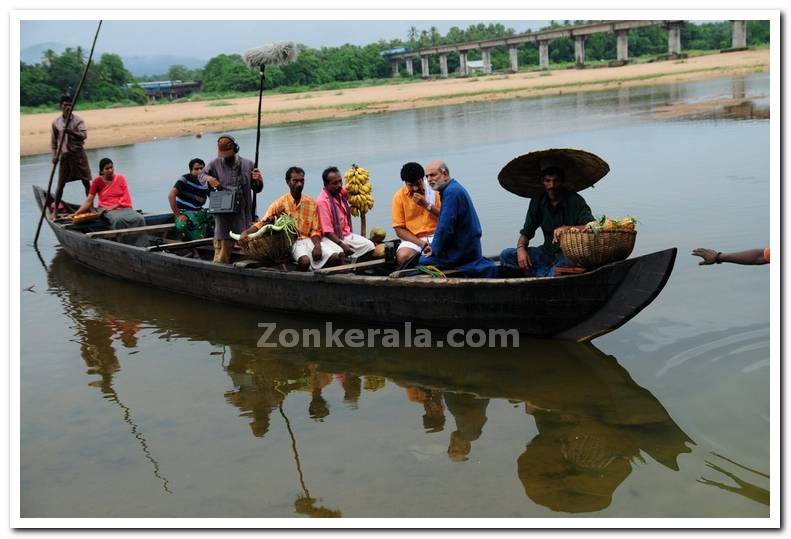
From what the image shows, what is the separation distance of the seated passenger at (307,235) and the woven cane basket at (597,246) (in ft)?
7.01

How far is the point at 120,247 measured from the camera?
8656 mm

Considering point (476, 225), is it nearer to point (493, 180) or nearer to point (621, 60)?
point (493, 180)

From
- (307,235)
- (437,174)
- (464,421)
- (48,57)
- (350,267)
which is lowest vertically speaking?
(464,421)

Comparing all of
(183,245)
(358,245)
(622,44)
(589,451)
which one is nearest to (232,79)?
(622,44)

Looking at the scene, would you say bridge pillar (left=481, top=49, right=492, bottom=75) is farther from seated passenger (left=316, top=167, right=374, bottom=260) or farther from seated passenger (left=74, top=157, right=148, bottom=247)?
seated passenger (left=316, top=167, right=374, bottom=260)

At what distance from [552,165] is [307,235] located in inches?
84.9

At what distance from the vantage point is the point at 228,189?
7438 mm

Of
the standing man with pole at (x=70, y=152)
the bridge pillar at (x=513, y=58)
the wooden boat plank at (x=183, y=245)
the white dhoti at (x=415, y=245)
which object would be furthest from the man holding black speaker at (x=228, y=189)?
the bridge pillar at (x=513, y=58)

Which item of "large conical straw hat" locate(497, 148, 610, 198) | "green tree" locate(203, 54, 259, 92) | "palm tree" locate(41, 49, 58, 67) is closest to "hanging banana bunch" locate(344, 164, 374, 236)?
"large conical straw hat" locate(497, 148, 610, 198)

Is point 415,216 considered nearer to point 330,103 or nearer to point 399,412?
point 399,412

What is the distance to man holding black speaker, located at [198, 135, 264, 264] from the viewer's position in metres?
7.38

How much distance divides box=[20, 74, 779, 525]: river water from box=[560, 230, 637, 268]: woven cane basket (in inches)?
29.8

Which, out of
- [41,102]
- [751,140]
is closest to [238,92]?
[41,102]
